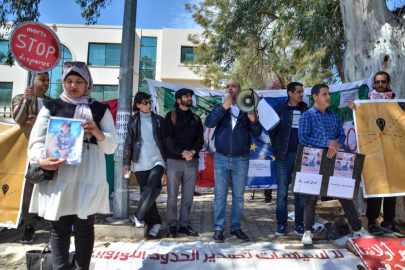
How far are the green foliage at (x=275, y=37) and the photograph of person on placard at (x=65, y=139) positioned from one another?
621 centimetres

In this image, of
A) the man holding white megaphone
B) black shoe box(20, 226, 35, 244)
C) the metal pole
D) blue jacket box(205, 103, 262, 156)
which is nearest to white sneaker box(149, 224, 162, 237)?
the metal pole

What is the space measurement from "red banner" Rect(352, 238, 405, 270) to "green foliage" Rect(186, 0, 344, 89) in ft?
15.7

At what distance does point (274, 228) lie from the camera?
4.96m

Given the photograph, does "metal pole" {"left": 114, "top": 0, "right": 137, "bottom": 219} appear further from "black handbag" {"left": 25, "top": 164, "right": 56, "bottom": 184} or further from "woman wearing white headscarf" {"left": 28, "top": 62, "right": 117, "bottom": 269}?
"black handbag" {"left": 25, "top": 164, "right": 56, "bottom": 184}

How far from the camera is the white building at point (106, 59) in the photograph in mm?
29312

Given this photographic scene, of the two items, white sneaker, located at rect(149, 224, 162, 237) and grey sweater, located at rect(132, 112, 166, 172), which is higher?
grey sweater, located at rect(132, 112, 166, 172)

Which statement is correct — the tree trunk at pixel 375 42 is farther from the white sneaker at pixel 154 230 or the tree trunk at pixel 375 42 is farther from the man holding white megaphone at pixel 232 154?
the white sneaker at pixel 154 230

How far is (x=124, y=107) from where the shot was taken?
14.8ft

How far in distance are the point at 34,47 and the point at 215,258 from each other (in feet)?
11.2

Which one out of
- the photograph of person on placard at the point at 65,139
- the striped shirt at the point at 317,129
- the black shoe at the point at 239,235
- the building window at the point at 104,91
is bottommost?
the black shoe at the point at 239,235

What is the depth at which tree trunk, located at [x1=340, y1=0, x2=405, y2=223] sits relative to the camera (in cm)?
504

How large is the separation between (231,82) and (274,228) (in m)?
2.32

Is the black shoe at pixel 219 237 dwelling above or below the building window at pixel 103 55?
below

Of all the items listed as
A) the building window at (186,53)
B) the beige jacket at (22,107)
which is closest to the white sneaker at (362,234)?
the beige jacket at (22,107)
